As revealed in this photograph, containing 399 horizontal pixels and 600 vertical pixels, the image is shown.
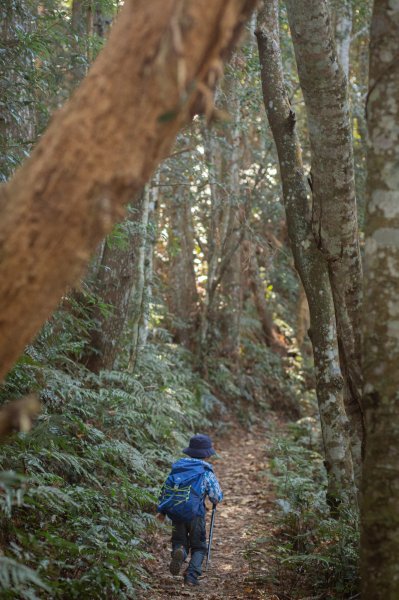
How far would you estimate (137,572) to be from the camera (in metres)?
6.29

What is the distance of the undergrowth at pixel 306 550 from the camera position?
5.91 metres

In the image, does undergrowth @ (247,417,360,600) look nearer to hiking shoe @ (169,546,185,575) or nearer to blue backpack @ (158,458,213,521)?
hiking shoe @ (169,546,185,575)

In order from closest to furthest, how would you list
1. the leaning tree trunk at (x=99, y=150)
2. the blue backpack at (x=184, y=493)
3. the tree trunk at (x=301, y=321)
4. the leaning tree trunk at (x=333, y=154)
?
the leaning tree trunk at (x=99, y=150), the leaning tree trunk at (x=333, y=154), the blue backpack at (x=184, y=493), the tree trunk at (x=301, y=321)

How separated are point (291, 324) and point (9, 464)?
17899 millimetres

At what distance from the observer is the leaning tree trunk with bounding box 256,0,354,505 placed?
24.5 feet

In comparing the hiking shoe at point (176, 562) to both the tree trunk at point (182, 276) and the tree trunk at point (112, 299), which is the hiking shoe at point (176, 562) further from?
the tree trunk at point (182, 276)

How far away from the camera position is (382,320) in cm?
408

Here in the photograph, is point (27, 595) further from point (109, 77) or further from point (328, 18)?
point (328, 18)

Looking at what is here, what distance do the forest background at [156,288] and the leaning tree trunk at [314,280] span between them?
0.02 metres

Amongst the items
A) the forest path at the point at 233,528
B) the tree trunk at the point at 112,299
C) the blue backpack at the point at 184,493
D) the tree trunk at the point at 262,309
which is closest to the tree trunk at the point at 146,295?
the tree trunk at the point at 112,299

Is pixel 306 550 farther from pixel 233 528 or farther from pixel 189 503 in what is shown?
pixel 233 528

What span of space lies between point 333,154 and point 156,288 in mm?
11208

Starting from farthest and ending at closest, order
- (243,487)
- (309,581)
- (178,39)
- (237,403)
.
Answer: (237,403)
(243,487)
(309,581)
(178,39)

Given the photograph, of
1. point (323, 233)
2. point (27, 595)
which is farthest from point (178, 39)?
point (323, 233)
